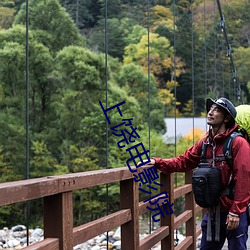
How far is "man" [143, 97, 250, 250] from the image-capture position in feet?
6.19

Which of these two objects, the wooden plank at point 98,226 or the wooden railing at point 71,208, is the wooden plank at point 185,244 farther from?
the wooden plank at point 98,226

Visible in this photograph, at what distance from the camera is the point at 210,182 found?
1.91m

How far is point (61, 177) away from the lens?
4.86 ft

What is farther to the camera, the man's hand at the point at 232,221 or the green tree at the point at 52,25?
the green tree at the point at 52,25

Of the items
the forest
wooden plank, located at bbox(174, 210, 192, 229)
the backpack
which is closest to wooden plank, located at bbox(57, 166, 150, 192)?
the backpack

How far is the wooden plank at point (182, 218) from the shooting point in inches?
110

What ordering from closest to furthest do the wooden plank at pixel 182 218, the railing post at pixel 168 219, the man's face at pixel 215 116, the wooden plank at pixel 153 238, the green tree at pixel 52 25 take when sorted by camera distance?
1. the man's face at pixel 215 116
2. the wooden plank at pixel 153 238
3. the railing post at pixel 168 219
4. the wooden plank at pixel 182 218
5. the green tree at pixel 52 25

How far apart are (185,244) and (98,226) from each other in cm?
134

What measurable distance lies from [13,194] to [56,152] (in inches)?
571

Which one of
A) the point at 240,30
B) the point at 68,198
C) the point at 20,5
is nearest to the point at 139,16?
the point at 240,30

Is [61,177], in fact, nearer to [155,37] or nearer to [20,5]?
[20,5]

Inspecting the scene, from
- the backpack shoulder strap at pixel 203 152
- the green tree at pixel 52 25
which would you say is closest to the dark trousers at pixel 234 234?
the backpack shoulder strap at pixel 203 152

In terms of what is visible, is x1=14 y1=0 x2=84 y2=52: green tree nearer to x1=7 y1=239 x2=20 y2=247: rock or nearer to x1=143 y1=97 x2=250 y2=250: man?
x1=7 y1=239 x2=20 y2=247: rock

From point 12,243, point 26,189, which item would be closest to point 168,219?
point 26,189
